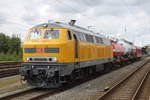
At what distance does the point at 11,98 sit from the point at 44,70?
2.33 metres

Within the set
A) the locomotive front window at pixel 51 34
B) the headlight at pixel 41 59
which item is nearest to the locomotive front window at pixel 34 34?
the locomotive front window at pixel 51 34

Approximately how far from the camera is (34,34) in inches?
480

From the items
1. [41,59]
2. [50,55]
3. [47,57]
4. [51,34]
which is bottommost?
[41,59]

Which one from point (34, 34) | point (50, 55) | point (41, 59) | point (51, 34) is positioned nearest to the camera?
point (50, 55)

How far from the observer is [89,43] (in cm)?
1495

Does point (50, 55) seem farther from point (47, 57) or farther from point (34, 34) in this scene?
point (34, 34)

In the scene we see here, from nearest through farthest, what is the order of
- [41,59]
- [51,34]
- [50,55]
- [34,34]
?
[50,55] → [41,59] → [51,34] → [34,34]

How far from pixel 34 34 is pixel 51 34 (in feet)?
3.31

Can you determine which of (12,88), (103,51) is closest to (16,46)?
(103,51)

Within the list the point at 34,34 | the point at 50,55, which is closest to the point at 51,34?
the point at 34,34

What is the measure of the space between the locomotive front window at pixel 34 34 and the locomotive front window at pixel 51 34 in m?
0.40

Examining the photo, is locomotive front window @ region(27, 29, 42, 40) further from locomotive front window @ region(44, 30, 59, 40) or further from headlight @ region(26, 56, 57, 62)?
headlight @ region(26, 56, 57, 62)

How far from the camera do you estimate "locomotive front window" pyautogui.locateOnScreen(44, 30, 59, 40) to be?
11.8 meters

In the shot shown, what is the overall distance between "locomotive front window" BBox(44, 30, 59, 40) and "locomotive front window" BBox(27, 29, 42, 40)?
0.40 meters
